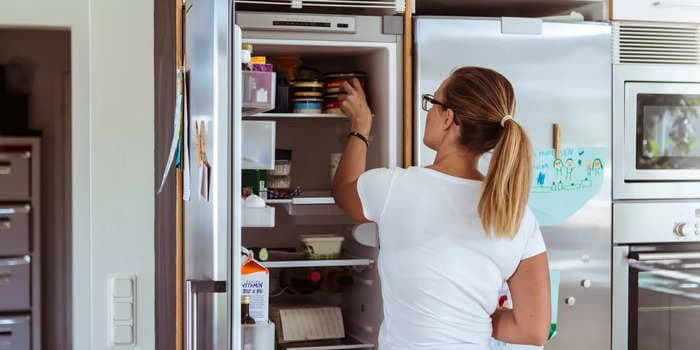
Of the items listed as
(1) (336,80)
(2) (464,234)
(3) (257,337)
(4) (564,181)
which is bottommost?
(3) (257,337)

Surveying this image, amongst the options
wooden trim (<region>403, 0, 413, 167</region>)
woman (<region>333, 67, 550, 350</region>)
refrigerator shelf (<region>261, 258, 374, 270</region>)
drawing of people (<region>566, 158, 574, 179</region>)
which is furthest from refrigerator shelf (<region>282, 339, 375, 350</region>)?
drawing of people (<region>566, 158, 574, 179</region>)

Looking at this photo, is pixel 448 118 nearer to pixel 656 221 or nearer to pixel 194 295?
pixel 194 295

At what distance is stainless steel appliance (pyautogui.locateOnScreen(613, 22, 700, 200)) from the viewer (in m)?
2.93

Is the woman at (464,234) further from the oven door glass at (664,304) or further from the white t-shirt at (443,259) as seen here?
the oven door glass at (664,304)

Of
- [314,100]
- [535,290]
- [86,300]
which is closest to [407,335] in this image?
[535,290]

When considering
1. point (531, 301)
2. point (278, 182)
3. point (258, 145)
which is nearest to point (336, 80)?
point (278, 182)

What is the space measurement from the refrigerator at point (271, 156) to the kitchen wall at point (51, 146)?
253 centimetres

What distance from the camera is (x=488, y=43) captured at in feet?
9.05

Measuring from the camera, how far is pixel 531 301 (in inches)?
77.5

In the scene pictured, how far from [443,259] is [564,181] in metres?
1.02

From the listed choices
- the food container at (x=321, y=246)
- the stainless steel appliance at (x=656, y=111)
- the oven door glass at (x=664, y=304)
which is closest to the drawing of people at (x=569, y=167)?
the stainless steel appliance at (x=656, y=111)

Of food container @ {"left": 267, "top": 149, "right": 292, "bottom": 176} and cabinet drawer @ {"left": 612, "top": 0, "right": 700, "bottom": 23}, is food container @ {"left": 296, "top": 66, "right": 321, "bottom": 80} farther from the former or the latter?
cabinet drawer @ {"left": 612, "top": 0, "right": 700, "bottom": 23}

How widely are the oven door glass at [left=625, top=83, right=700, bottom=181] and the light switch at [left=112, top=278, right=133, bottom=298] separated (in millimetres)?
1738

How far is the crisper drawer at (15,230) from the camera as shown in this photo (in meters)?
5.08
